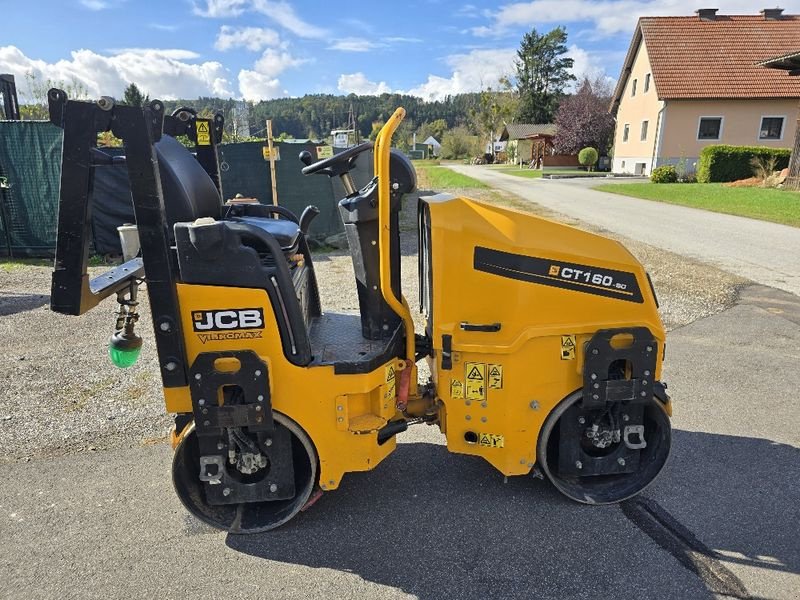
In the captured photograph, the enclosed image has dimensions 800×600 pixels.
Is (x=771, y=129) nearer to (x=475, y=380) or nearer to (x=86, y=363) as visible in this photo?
(x=475, y=380)

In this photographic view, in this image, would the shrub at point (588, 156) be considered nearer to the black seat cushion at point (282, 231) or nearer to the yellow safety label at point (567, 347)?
the black seat cushion at point (282, 231)

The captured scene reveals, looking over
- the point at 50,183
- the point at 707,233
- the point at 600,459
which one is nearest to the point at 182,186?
the point at 600,459

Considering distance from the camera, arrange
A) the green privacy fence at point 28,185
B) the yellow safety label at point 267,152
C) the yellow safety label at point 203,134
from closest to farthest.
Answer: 1. the yellow safety label at point 203,134
2. the green privacy fence at point 28,185
3. the yellow safety label at point 267,152

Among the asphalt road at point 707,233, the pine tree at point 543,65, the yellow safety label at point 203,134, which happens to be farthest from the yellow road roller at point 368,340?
the pine tree at point 543,65

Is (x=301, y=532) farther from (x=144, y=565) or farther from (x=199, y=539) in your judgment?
(x=144, y=565)

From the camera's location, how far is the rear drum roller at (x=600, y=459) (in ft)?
9.83

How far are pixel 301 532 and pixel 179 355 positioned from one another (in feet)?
3.58

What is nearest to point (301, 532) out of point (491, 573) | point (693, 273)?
point (491, 573)

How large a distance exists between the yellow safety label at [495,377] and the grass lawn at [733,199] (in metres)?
13.2

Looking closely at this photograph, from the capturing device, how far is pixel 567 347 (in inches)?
110

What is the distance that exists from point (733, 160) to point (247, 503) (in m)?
27.7

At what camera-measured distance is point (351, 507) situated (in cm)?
304

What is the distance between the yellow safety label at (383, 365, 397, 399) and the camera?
287cm

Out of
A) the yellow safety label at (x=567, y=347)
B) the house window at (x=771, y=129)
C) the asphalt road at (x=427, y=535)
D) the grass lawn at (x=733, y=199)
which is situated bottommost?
the asphalt road at (x=427, y=535)
